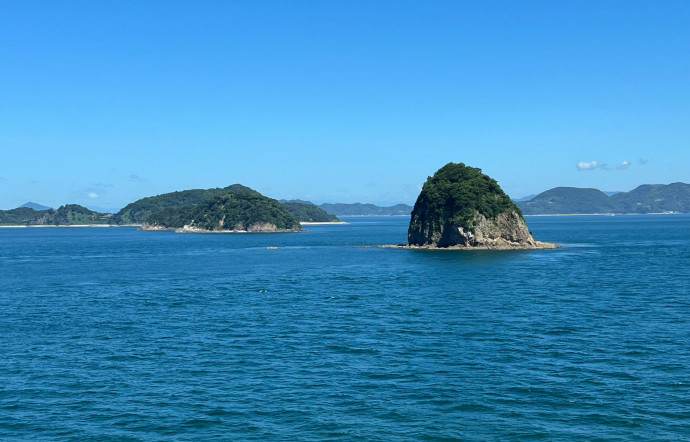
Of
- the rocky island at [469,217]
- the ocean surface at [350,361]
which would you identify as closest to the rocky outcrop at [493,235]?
the rocky island at [469,217]

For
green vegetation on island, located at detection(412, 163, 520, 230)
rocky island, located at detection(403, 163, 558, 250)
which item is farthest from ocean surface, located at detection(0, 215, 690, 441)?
green vegetation on island, located at detection(412, 163, 520, 230)

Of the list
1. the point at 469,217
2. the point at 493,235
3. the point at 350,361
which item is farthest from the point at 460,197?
the point at 350,361

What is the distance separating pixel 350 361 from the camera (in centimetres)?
4650

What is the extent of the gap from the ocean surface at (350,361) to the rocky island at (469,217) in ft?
245

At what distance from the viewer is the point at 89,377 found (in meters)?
42.5

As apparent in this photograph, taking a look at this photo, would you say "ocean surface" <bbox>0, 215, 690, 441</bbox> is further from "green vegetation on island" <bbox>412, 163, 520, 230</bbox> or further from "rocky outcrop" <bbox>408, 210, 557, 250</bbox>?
"green vegetation on island" <bbox>412, 163, 520, 230</bbox>

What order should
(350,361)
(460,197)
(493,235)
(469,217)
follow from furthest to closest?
1. (460,197)
2. (493,235)
3. (469,217)
4. (350,361)

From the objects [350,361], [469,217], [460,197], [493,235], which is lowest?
[350,361]

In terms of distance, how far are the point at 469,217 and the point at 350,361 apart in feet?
423

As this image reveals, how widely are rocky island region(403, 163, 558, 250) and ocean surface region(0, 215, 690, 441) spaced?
245 ft

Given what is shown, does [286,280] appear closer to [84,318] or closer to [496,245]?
[84,318]

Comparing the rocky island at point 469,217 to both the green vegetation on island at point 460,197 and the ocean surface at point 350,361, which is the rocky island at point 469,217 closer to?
the green vegetation on island at point 460,197

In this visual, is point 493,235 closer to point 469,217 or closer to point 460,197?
point 469,217

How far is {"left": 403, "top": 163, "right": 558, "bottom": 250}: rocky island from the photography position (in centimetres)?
17150
